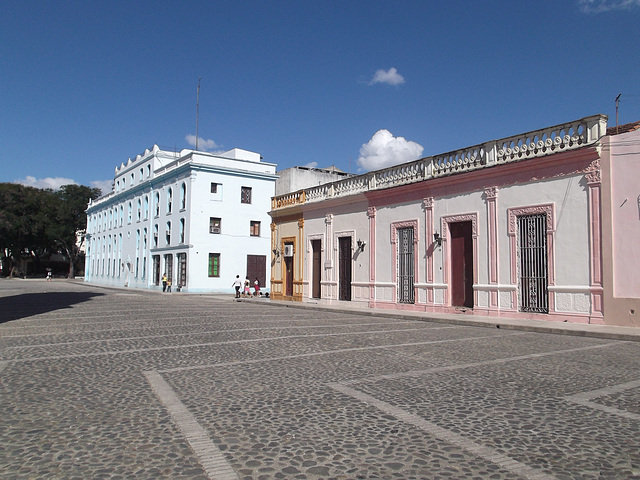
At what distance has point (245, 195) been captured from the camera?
38812 mm

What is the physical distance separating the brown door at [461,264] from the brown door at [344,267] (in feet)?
18.3

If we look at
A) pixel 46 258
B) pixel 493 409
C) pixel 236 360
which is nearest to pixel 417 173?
pixel 236 360

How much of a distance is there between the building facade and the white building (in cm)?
1597

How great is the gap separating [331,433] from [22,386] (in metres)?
4.02

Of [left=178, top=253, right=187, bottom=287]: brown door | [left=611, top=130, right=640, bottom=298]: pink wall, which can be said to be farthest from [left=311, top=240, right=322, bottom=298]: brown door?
[left=178, top=253, right=187, bottom=287]: brown door

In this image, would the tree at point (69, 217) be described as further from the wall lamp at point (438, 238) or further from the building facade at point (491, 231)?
the wall lamp at point (438, 238)

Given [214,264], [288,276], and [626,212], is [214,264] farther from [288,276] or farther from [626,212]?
[626,212]

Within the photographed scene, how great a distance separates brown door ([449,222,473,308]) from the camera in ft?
54.7

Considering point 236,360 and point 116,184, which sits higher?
point 116,184

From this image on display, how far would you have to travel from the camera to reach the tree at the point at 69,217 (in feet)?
221

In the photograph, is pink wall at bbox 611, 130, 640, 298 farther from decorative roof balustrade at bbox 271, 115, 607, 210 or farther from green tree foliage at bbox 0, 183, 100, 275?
green tree foliage at bbox 0, 183, 100, 275

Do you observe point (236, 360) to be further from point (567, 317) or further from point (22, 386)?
point (567, 317)

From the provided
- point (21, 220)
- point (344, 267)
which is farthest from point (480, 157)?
point (21, 220)

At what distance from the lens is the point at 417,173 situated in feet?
60.8
